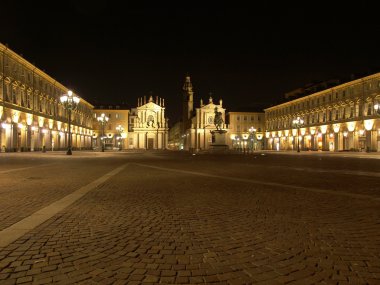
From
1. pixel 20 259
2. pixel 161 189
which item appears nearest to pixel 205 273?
pixel 20 259

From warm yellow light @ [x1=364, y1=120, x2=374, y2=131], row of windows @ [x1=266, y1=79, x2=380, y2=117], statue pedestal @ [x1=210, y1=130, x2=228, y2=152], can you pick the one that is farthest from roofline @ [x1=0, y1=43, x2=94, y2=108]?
warm yellow light @ [x1=364, y1=120, x2=374, y2=131]

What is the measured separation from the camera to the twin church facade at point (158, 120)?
52375mm

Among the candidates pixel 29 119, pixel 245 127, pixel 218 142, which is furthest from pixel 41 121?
pixel 245 127

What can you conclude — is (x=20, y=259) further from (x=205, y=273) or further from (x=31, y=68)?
(x=31, y=68)

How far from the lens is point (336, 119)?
6969 centimetres

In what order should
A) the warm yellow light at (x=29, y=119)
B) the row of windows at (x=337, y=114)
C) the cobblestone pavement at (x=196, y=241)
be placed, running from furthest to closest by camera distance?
the row of windows at (x=337, y=114)
the warm yellow light at (x=29, y=119)
the cobblestone pavement at (x=196, y=241)

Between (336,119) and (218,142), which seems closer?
(218,142)

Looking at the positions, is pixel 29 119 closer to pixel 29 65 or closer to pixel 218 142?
pixel 29 65

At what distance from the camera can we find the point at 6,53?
48125 millimetres

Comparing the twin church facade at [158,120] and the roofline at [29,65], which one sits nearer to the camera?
the roofline at [29,65]

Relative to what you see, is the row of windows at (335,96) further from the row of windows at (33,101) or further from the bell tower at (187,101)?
the row of windows at (33,101)

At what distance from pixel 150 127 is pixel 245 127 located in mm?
32276

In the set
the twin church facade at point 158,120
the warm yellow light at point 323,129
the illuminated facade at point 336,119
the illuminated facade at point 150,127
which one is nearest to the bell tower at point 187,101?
the twin church facade at point 158,120

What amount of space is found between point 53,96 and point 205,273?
73640mm
